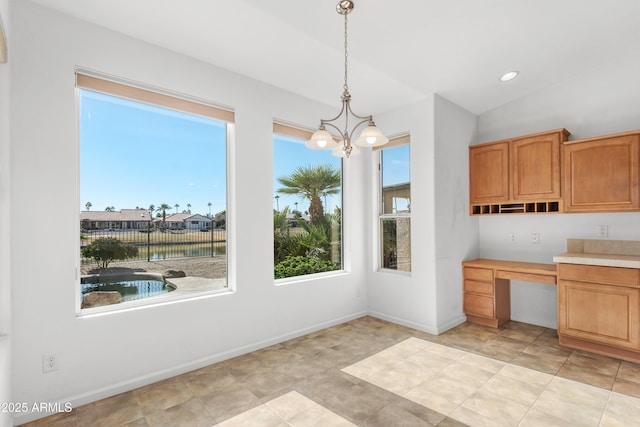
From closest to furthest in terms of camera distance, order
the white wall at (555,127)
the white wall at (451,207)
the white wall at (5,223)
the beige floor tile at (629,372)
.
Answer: the white wall at (5,223)
the beige floor tile at (629,372)
the white wall at (555,127)
the white wall at (451,207)

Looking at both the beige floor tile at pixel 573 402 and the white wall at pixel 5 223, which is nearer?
the white wall at pixel 5 223

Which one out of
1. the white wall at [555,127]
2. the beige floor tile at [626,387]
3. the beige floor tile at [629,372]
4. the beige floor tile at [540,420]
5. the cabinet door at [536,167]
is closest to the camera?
the beige floor tile at [540,420]

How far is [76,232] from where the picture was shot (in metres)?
2.34

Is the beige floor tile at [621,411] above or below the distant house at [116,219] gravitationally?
below

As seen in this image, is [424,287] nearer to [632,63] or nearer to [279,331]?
[279,331]

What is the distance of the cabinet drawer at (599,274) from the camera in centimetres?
289

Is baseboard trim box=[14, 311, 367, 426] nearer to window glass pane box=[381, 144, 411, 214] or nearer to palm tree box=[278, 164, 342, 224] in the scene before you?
palm tree box=[278, 164, 342, 224]

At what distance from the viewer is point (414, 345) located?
3375mm

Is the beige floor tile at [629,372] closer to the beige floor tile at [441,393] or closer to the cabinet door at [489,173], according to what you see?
the beige floor tile at [441,393]

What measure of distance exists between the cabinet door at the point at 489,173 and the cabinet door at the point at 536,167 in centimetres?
10

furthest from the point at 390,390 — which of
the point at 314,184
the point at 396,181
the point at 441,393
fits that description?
the point at 396,181

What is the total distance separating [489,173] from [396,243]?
4.80ft

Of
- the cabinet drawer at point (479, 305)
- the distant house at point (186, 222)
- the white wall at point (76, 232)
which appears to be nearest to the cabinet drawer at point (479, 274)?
the cabinet drawer at point (479, 305)

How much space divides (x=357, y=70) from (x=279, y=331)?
284cm
